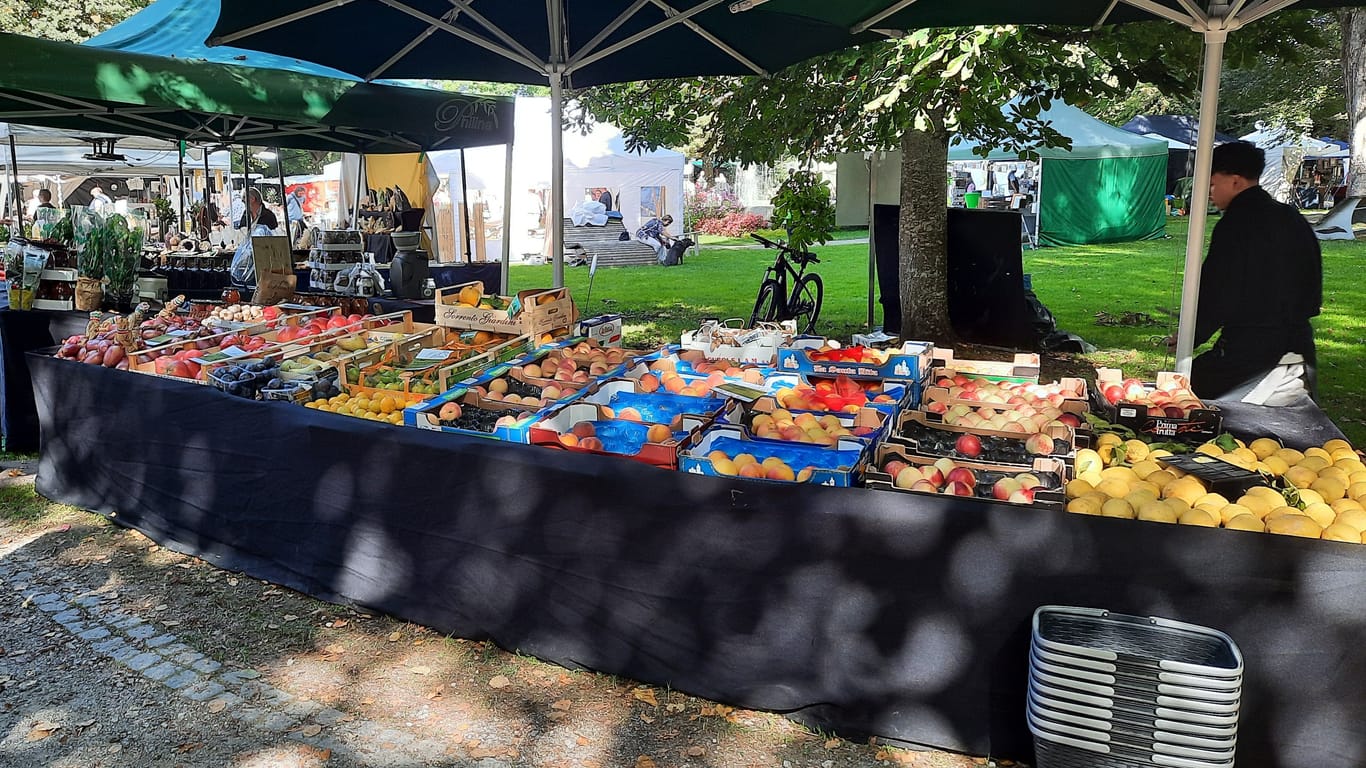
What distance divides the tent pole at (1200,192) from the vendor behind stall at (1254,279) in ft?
0.40

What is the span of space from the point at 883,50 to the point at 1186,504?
453cm

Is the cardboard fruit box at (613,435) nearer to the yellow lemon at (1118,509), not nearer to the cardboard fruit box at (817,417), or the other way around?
the cardboard fruit box at (817,417)

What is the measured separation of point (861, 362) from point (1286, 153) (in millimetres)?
35163

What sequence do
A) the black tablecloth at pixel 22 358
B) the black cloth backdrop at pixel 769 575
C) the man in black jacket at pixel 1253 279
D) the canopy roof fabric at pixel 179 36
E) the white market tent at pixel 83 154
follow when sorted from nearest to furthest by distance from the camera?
the black cloth backdrop at pixel 769 575 → the man in black jacket at pixel 1253 279 → the black tablecloth at pixel 22 358 → the canopy roof fabric at pixel 179 36 → the white market tent at pixel 83 154

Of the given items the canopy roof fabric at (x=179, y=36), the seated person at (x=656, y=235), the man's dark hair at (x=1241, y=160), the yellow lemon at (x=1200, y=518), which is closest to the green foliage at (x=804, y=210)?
the canopy roof fabric at (x=179, y=36)

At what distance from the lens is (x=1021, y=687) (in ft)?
8.75

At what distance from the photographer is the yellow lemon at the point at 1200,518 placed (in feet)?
8.56

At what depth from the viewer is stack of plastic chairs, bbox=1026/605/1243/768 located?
222 cm

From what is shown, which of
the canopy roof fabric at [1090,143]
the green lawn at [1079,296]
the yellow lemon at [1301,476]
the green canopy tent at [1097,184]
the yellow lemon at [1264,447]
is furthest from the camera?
the green canopy tent at [1097,184]

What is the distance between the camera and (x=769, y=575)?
2.90m

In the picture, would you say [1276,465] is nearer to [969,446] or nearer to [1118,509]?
[1118,509]

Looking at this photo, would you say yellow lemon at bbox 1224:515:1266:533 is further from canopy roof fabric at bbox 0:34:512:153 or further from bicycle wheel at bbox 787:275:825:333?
bicycle wheel at bbox 787:275:825:333

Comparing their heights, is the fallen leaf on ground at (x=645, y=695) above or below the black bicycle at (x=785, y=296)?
below

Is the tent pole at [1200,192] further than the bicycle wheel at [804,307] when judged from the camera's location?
No
